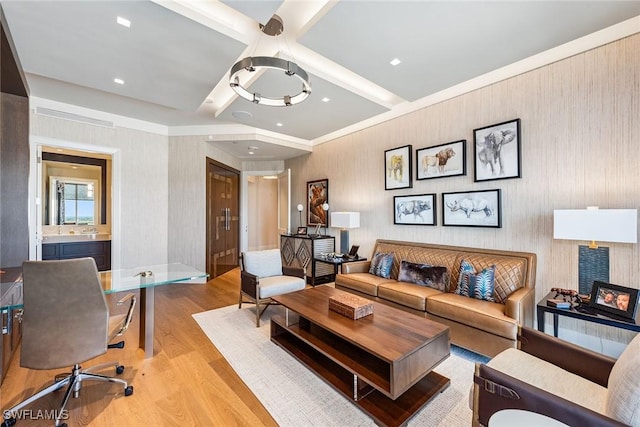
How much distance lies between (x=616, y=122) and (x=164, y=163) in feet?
20.9

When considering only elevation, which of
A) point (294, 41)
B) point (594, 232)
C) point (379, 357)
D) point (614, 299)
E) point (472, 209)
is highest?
point (294, 41)

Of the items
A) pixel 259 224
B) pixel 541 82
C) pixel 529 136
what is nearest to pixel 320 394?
pixel 529 136

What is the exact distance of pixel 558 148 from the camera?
8.73 ft

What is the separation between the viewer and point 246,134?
16.7 feet

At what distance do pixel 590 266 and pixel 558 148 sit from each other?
119 cm

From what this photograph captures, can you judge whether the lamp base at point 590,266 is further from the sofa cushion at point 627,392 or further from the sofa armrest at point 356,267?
the sofa armrest at point 356,267

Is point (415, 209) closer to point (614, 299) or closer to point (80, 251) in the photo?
point (614, 299)

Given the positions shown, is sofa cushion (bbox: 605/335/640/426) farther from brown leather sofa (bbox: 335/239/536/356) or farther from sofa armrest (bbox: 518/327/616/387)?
brown leather sofa (bbox: 335/239/536/356)

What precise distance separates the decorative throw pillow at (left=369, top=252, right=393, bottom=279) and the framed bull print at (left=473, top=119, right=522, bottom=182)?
1.55 metres

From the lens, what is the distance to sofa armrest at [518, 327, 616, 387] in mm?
1436

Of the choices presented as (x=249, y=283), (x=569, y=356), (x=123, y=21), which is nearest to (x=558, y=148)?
(x=569, y=356)

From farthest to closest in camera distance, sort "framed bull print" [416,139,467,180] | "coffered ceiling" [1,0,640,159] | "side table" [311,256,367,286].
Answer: "side table" [311,256,367,286], "framed bull print" [416,139,467,180], "coffered ceiling" [1,0,640,159]

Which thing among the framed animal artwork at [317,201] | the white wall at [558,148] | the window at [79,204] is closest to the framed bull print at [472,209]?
the white wall at [558,148]

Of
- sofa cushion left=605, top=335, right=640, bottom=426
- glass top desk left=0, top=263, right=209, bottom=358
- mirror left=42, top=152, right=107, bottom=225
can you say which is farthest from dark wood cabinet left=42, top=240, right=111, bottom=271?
sofa cushion left=605, top=335, right=640, bottom=426
